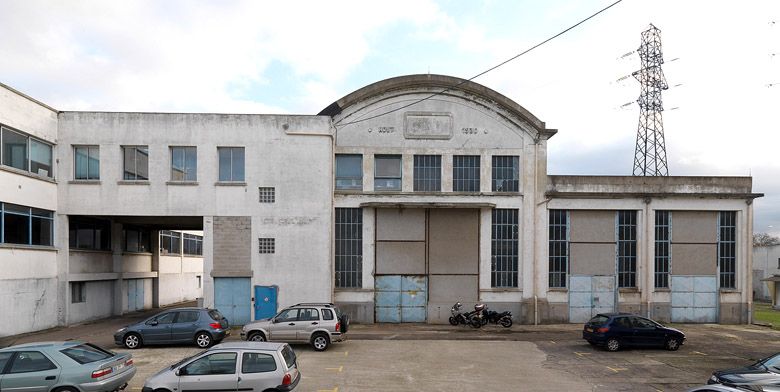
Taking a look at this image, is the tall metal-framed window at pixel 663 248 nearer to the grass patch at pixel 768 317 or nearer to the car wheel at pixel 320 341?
the grass patch at pixel 768 317

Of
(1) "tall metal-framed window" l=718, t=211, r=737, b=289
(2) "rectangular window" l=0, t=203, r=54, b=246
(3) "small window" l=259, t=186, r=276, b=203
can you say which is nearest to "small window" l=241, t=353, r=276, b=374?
(3) "small window" l=259, t=186, r=276, b=203

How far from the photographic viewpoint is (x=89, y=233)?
2814 cm

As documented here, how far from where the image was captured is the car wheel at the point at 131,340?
19.6m

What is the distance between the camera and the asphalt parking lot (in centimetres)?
1477

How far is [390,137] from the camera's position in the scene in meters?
27.8

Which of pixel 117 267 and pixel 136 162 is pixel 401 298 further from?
pixel 117 267

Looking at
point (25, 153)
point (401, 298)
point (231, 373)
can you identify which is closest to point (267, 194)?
point (401, 298)

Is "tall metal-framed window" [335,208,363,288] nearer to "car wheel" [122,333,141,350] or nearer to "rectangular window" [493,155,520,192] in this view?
"rectangular window" [493,155,520,192]

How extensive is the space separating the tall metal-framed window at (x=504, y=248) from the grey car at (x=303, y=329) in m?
11.0

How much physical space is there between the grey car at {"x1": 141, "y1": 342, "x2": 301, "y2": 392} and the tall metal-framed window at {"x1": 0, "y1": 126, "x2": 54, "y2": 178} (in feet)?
53.6

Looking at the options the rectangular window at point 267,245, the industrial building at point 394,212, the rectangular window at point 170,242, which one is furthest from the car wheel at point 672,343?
the rectangular window at point 170,242

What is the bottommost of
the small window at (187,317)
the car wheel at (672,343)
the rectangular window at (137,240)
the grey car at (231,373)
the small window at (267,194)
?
the car wheel at (672,343)

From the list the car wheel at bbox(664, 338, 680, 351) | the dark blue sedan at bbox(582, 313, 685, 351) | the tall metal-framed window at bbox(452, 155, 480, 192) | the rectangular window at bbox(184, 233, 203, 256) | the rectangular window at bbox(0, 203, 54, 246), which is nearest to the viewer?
the dark blue sedan at bbox(582, 313, 685, 351)

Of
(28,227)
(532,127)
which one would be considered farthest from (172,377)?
(532,127)
